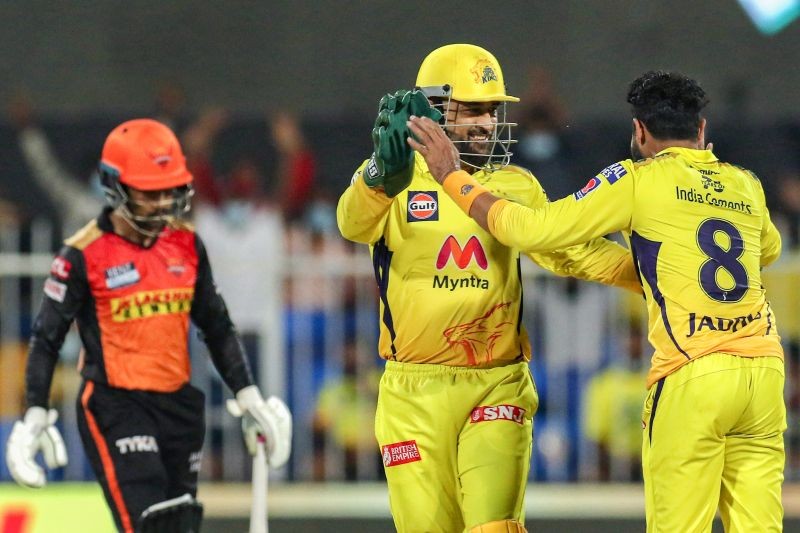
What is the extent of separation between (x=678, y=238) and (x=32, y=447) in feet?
7.62

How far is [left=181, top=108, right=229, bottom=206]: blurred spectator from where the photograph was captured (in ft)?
32.6

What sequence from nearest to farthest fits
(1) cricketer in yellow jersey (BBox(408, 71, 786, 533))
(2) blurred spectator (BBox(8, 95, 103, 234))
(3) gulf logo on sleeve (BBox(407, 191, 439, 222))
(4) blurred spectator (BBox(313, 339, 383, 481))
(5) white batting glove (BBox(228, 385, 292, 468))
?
(1) cricketer in yellow jersey (BBox(408, 71, 786, 533)) < (3) gulf logo on sleeve (BBox(407, 191, 439, 222)) < (5) white batting glove (BBox(228, 385, 292, 468)) < (4) blurred spectator (BBox(313, 339, 383, 481)) < (2) blurred spectator (BBox(8, 95, 103, 234))

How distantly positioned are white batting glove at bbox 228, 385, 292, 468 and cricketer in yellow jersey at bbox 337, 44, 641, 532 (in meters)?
0.48

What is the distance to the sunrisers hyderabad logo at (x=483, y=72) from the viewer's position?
17.1 feet

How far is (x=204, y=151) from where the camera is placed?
10.7m

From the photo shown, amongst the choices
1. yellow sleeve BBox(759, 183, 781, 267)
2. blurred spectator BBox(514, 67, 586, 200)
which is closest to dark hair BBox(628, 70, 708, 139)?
yellow sleeve BBox(759, 183, 781, 267)

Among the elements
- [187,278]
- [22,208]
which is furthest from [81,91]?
[187,278]

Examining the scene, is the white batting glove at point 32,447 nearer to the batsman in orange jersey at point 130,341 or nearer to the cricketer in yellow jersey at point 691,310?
the batsman in orange jersey at point 130,341

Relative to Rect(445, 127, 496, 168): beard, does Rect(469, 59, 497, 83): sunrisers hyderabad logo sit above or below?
above

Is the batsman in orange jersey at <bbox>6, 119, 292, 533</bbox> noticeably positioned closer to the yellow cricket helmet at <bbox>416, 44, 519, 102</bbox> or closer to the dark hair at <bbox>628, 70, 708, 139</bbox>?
the yellow cricket helmet at <bbox>416, 44, 519, 102</bbox>

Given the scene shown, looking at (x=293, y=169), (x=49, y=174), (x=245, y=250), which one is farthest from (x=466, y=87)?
(x=49, y=174)

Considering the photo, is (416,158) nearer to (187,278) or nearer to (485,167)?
(485,167)

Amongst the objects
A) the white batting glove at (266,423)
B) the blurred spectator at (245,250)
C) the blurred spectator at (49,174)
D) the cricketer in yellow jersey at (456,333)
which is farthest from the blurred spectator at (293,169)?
the cricketer in yellow jersey at (456,333)

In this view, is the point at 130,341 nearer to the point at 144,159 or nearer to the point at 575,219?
the point at 144,159
